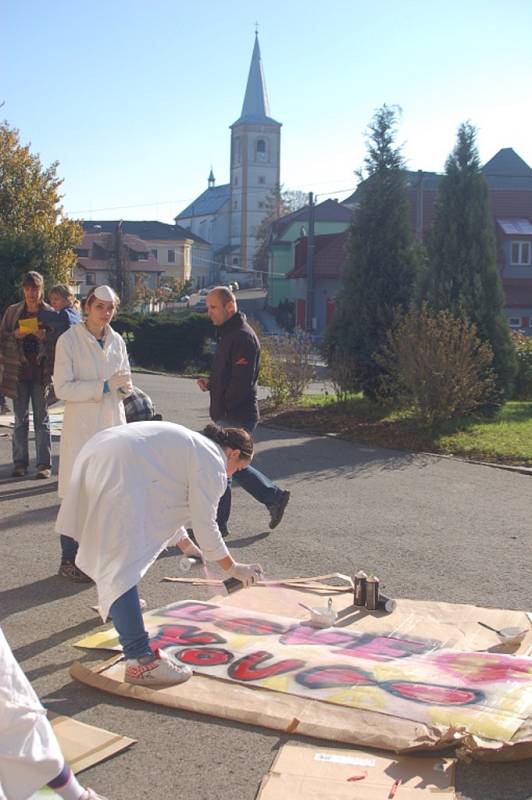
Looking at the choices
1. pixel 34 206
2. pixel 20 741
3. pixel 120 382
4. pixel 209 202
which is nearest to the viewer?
pixel 20 741

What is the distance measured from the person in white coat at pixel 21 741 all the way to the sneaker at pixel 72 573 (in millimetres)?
3541

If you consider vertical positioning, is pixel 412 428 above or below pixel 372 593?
above

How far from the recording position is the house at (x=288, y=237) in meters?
74.9

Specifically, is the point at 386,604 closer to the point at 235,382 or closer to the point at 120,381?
the point at 120,381

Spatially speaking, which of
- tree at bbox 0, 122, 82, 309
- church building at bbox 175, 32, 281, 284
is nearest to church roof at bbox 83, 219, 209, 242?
church building at bbox 175, 32, 281, 284

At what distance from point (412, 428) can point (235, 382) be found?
6905mm

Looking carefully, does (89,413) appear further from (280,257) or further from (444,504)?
(280,257)

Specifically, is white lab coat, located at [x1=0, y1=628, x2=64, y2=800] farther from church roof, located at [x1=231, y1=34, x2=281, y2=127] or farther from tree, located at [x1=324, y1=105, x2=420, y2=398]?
church roof, located at [x1=231, y1=34, x2=281, y2=127]

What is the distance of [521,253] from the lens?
179 ft

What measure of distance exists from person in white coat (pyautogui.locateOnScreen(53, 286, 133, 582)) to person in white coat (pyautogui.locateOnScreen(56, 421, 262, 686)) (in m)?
2.13

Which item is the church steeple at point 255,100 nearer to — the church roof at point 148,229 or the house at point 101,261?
the church roof at point 148,229

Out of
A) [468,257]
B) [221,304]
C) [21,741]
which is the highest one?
[468,257]

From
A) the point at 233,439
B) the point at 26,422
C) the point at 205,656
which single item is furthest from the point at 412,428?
the point at 233,439

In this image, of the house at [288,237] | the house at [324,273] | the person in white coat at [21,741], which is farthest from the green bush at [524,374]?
the house at [288,237]
